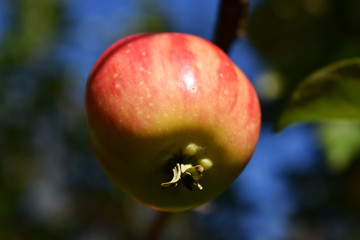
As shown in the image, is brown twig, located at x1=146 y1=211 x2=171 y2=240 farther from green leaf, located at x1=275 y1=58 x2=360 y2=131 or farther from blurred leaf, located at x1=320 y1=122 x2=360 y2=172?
blurred leaf, located at x1=320 y1=122 x2=360 y2=172

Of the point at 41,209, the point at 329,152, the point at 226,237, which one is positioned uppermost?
the point at 329,152

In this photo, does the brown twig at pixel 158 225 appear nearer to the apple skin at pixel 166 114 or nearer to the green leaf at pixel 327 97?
the apple skin at pixel 166 114

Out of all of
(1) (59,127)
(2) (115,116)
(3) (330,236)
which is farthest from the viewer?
(1) (59,127)

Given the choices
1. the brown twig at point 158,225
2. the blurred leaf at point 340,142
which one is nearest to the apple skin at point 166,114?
the brown twig at point 158,225

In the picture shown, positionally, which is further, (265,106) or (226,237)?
(226,237)

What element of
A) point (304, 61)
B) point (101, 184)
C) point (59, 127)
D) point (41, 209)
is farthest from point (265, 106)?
point (41, 209)

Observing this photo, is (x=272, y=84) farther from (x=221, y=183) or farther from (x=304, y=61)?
(x=221, y=183)

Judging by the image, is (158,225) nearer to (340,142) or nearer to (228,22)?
(228,22)
